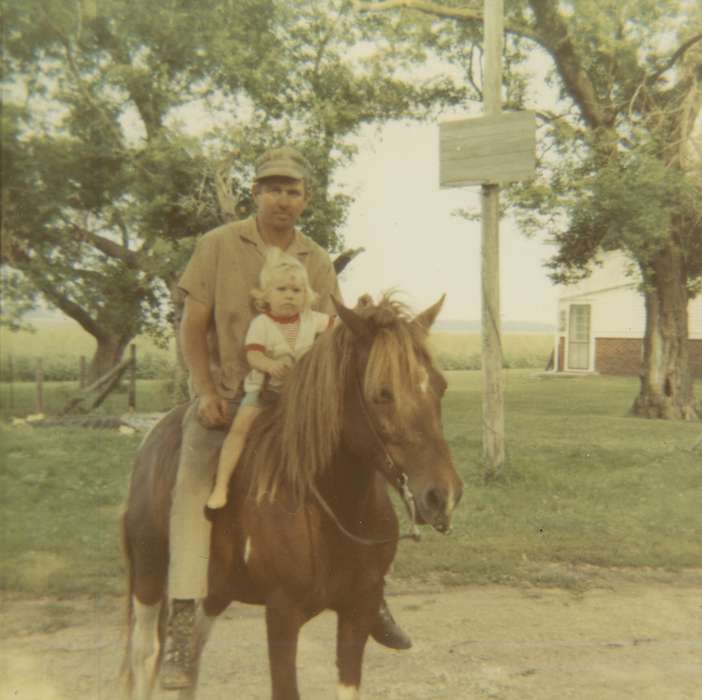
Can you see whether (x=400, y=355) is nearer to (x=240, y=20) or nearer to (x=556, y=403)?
(x=240, y=20)

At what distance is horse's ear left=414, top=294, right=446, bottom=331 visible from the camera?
9.30 feet

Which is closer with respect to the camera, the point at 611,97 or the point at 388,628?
the point at 388,628

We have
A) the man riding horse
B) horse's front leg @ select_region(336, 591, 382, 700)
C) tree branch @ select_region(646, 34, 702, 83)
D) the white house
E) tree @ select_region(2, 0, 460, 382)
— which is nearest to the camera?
horse's front leg @ select_region(336, 591, 382, 700)

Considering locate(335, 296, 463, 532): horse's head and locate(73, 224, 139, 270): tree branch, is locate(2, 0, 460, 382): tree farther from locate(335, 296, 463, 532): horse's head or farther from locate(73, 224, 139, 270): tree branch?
locate(335, 296, 463, 532): horse's head

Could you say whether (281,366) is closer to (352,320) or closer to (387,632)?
(352,320)

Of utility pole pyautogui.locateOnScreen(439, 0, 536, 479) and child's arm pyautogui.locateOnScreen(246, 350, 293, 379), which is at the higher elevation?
utility pole pyautogui.locateOnScreen(439, 0, 536, 479)

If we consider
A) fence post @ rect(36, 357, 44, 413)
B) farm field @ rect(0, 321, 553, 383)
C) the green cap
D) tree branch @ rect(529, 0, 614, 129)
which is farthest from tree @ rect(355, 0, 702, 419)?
the green cap

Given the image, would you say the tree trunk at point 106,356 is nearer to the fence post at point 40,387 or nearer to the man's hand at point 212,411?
the fence post at point 40,387

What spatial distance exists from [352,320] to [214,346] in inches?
38.1

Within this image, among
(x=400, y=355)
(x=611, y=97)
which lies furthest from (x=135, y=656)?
(x=611, y=97)

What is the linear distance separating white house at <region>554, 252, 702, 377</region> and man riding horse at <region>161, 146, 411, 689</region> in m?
23.5

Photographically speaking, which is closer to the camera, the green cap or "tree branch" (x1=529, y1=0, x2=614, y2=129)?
the green cap

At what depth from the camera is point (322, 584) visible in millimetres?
2891

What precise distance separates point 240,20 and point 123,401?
21.4 feet
